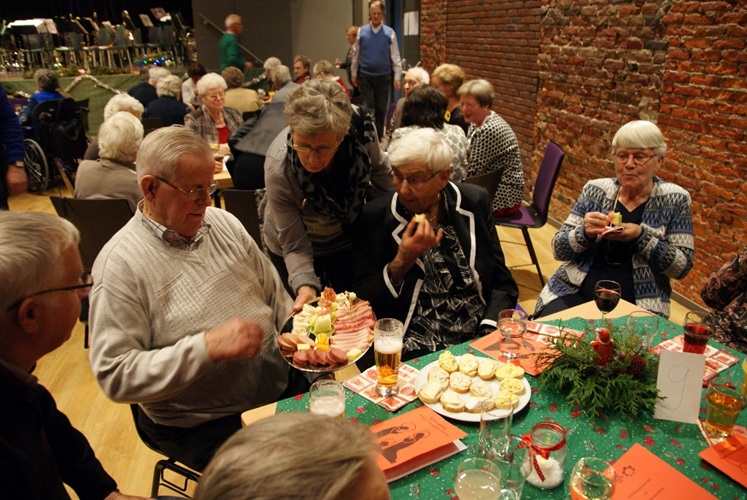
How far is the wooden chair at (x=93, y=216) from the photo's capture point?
9.92ft

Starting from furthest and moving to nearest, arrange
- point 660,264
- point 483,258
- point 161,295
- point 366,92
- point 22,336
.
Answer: point 366,92
point 660,264
point 483,258
point 161,295
point 22,336

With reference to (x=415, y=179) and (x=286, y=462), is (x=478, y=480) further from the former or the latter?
(x=415, y=179)

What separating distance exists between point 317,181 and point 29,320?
1.37 m

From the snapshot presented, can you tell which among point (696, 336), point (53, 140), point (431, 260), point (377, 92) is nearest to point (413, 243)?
point (431, 260)

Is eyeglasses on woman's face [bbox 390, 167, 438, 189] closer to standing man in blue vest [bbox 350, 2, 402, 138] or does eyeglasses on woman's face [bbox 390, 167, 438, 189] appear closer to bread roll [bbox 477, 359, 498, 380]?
bread roll [bbox 477, 359, 498, 380]

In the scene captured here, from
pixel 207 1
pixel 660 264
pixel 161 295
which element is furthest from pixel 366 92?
pixel 161 295

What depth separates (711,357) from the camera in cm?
176

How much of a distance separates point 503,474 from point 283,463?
0.73 metres

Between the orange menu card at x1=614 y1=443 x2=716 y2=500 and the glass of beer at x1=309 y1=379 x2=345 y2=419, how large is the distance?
67cm

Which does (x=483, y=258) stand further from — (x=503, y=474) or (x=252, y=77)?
(x=252, y=77)

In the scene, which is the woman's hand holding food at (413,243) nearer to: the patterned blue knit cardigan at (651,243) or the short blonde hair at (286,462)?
the patterned blue knit cardigan at (651,243)

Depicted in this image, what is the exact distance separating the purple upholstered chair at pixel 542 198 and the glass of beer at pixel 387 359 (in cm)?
247

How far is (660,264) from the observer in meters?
2.48

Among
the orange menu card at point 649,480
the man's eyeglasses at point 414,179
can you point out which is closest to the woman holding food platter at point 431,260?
the man's eyeglasses at point 414,179
